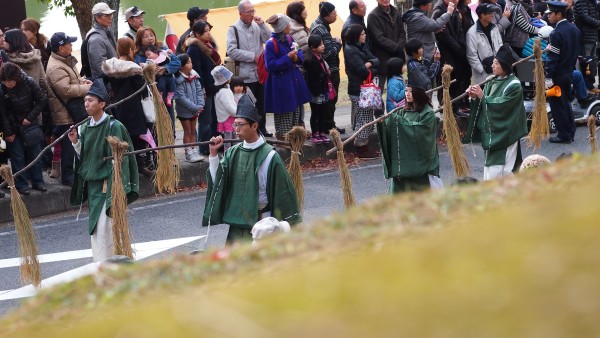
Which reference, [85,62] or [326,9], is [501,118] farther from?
[85,62]

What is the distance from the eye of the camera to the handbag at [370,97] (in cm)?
1299

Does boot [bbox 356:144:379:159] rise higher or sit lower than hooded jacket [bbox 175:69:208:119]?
lower

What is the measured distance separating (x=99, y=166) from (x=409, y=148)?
2539 millimetres

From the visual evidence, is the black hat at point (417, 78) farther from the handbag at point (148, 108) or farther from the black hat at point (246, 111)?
the black hat at point (246, 111)

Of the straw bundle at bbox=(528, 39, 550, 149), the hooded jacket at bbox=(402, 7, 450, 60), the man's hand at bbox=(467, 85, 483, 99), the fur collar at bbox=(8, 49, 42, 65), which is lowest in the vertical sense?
the straw bundle at bbox=(528, 39, 550, 149)

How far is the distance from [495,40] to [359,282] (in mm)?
11465

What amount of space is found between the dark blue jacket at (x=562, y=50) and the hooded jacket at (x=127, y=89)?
5198mm

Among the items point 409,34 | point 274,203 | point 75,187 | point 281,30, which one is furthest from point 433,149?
point 409,34

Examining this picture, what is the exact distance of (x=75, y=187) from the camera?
30.7ft

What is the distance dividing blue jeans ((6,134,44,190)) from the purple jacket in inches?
107

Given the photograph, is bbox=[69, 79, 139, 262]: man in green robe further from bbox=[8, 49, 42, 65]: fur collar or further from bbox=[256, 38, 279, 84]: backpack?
bbox=[256, 38, 279, 84]: backpack

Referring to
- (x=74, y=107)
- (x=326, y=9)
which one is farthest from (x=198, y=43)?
(x=74, y=107)

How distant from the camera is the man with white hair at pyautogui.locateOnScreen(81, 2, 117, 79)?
480 inches

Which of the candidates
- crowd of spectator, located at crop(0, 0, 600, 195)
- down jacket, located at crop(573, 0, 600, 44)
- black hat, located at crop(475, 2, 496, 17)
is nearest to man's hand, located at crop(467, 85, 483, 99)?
crowd of spectator, located at crop(0, 0, 600, 195)
